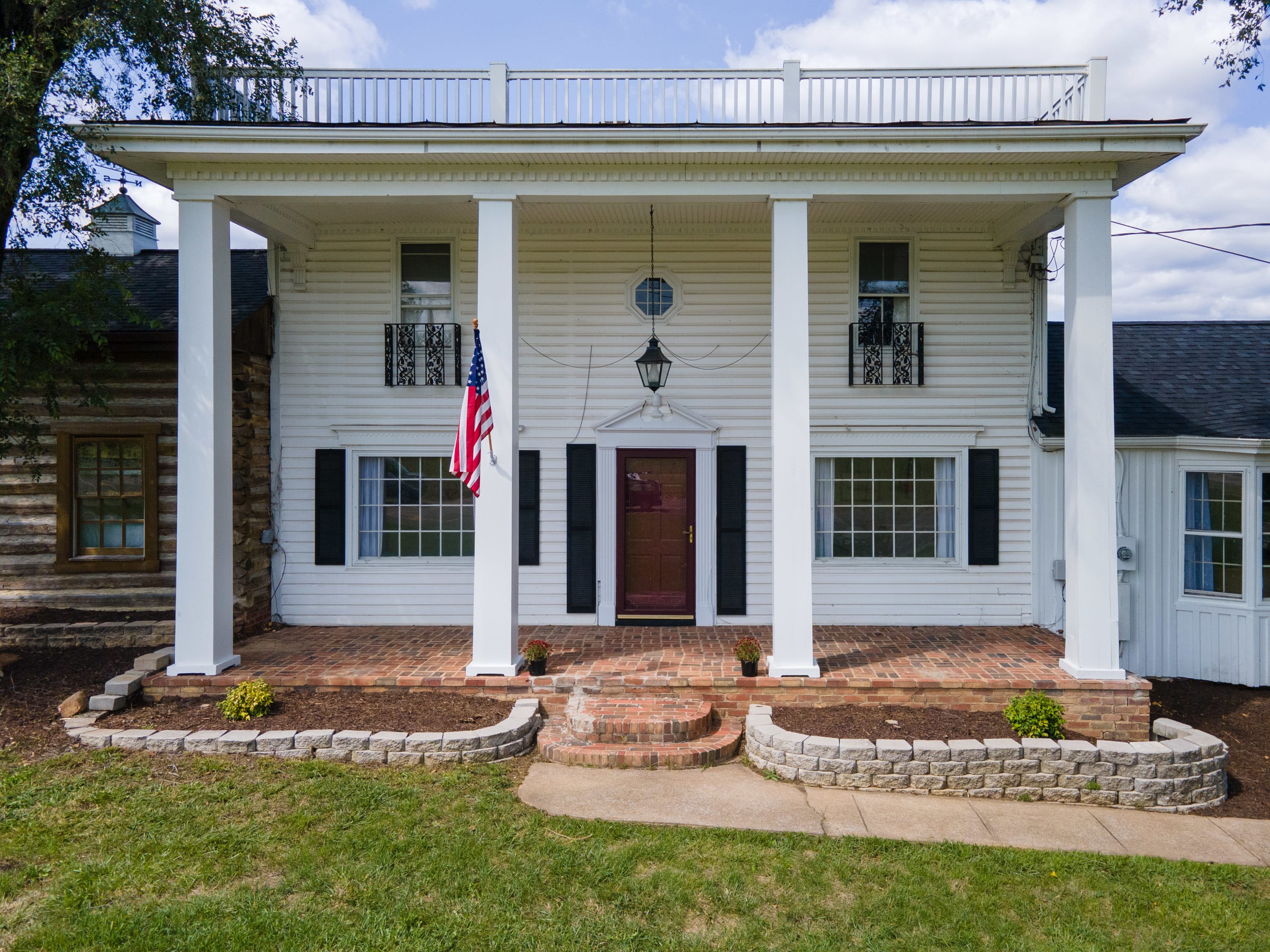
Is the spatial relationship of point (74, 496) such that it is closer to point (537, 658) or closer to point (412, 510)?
point (412, 510)

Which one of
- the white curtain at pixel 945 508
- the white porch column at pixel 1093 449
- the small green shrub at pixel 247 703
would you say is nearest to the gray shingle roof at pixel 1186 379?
the white curtain at pixel 945 508

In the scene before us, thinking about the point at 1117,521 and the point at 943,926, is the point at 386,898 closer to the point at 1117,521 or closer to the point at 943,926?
the point at 943,926

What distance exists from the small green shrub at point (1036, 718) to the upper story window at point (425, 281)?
6.87 m

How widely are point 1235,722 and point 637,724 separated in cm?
526

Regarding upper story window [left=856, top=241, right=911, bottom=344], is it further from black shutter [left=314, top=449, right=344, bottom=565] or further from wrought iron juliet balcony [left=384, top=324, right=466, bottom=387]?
black shutter [left=314, top=449, right=344, bottom=565]

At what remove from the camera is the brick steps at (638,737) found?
5605 mm

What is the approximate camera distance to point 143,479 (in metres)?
8.02

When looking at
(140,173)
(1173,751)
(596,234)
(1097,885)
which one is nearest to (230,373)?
(140,173)

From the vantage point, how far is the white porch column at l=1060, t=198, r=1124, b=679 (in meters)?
6.49

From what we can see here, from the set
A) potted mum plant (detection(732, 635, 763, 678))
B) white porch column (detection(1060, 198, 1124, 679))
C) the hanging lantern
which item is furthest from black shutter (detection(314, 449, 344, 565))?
white porch column (detection(1060, 198, 1124, 679))

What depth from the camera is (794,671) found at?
21.3 ft

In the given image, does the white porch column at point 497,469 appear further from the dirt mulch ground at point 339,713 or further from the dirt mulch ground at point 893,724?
the dirt mulch ground at point 893,724

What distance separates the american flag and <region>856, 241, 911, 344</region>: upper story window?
14.9 feet

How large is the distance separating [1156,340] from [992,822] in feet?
26.9
